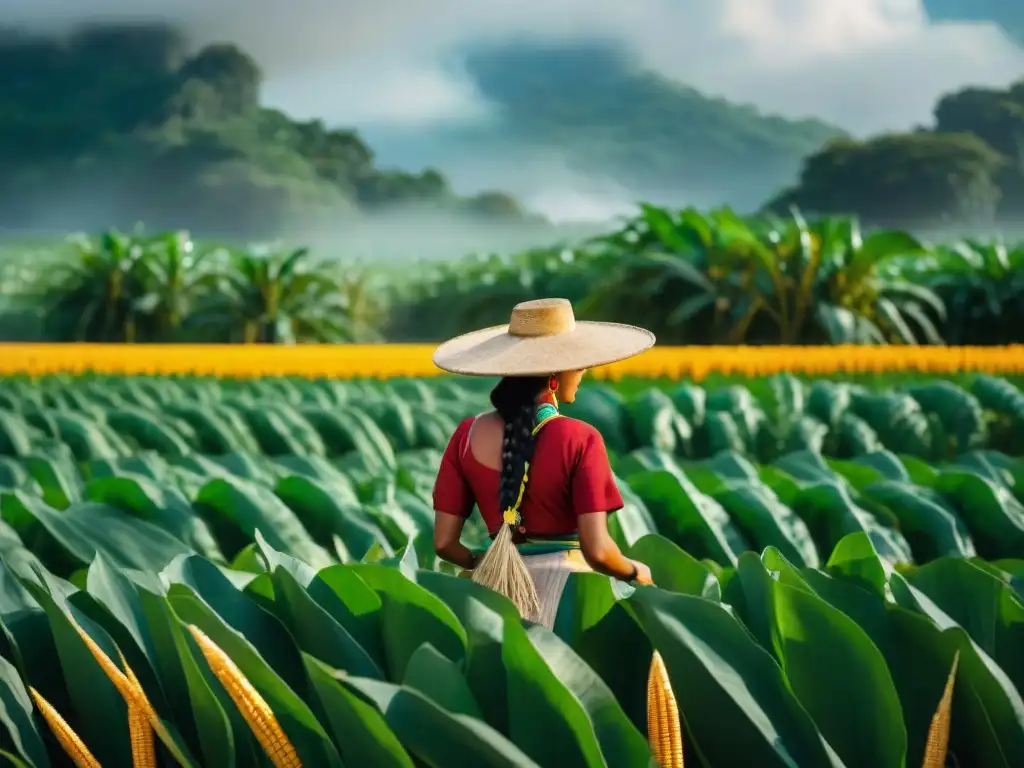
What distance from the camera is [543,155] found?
53031 mm

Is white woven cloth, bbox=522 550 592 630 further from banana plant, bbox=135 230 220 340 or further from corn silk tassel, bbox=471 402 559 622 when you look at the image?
banana plant, bbox=135 230 220 340

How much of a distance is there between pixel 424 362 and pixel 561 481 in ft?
28.7

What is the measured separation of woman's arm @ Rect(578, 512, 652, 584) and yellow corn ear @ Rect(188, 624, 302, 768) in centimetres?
65

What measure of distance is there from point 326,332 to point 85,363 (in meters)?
8.01

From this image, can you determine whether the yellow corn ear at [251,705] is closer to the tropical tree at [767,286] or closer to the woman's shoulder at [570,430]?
the woman's shoulder at [570,430]

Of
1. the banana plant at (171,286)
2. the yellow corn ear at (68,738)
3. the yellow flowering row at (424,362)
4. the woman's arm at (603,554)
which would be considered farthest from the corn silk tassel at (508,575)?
the banana plant at (171,286)

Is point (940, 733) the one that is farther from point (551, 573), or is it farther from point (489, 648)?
point (551, 573)

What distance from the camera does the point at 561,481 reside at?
7.37 feet

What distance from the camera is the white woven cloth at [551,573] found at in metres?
2.24

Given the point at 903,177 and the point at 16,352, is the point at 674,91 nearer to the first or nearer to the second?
the point at 903,177

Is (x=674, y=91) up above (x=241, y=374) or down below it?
above

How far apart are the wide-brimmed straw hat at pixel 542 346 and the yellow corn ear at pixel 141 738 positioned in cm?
72

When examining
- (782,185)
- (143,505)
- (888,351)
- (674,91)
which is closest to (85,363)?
(888,351)

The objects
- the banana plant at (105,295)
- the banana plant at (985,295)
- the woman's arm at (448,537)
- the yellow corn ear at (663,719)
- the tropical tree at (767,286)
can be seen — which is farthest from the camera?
the banana plant at (105,295)
